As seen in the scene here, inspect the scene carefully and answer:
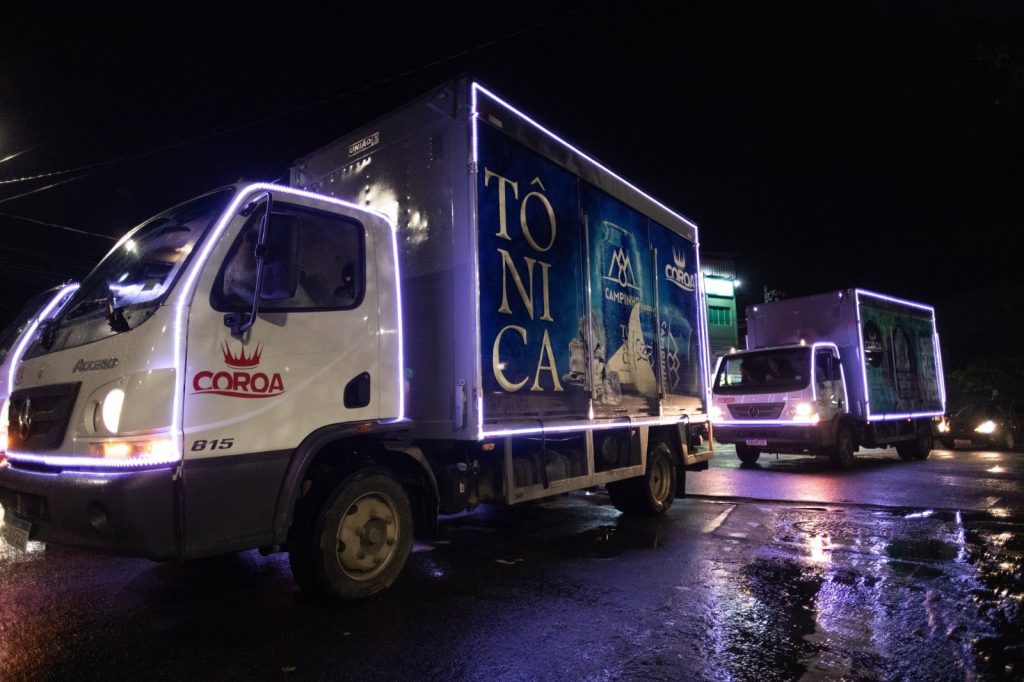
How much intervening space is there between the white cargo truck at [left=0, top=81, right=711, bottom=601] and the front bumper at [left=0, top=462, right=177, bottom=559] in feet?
0.04

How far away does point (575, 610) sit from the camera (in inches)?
163

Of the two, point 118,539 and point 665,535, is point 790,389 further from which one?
point 118,539

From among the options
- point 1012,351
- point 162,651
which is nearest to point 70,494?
point 162,651

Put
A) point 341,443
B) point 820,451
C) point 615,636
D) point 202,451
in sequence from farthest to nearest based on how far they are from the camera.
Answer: point 820,451 < point 341,443 < point 615,636 < point 202,451

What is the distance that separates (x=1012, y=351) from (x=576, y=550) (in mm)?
26615

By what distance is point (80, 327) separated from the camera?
383cm

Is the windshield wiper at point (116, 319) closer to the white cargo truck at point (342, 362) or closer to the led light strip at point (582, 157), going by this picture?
the white cargo truck at point (342, 362)

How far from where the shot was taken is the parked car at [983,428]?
701 inches

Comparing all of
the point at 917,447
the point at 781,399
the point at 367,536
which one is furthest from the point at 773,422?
the point at 367,536

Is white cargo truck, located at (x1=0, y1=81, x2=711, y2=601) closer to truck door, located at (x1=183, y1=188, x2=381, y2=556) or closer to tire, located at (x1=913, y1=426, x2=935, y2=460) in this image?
truck door, located at (x1=183, y1=188, x2=381, y2=556)

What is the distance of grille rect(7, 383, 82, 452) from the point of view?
3.55m

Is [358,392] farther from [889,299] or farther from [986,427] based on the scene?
[986,427]

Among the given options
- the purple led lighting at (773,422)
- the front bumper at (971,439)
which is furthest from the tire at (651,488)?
the front bumper at (971,439)

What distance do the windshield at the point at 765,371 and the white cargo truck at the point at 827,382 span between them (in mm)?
21
